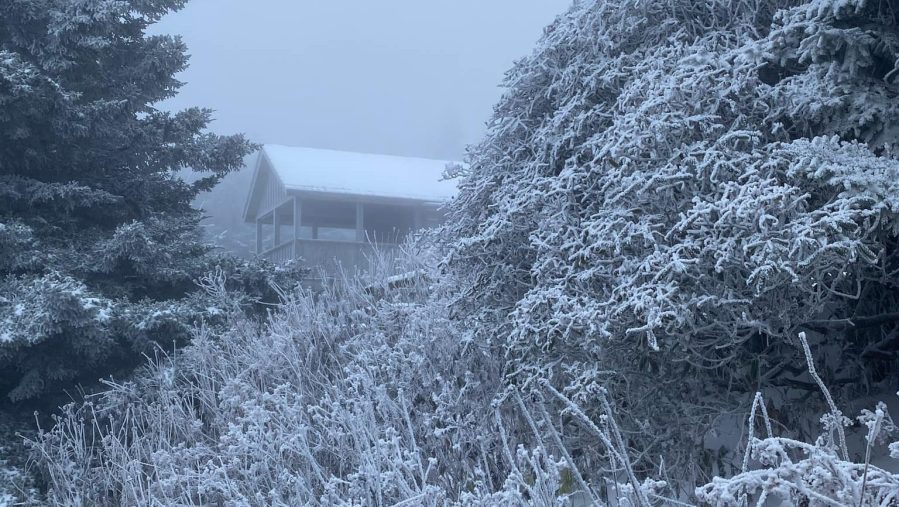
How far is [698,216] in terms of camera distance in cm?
395

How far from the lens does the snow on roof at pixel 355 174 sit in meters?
19.2

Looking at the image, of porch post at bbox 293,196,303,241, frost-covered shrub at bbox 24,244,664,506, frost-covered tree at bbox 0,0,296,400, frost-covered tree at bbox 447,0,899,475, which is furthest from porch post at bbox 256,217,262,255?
frost-covered tree at bbox 447,0,899,475

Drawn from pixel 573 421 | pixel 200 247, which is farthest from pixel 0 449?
pixel 573 421

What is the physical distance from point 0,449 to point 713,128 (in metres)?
7.00

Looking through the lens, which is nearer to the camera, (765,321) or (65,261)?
(765,321)

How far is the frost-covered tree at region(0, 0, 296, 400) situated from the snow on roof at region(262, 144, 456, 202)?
818 cm

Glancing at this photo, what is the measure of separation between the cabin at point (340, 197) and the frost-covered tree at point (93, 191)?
6.24 metres

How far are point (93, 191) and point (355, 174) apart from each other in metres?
11.1

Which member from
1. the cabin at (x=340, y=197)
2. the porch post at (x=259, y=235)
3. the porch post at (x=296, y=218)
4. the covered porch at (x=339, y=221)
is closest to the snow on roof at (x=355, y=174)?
the cabin at (x=340, y=197)

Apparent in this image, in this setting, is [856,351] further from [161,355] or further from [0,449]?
[0,449]

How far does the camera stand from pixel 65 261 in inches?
349

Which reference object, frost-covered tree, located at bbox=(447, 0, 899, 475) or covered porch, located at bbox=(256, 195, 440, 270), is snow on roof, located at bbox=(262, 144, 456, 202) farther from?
frost-covered tree, located at bbox=(447, 0, 899, 475)

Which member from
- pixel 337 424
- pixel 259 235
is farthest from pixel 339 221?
pixel 337 424

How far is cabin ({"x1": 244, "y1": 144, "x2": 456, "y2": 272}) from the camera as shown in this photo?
18125 millimetres
